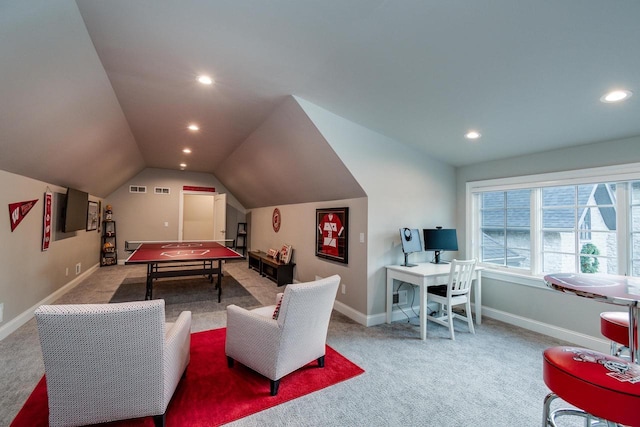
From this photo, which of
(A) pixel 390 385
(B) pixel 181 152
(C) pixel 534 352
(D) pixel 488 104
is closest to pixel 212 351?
(A) pixel 390 385

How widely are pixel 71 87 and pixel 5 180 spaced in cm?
137

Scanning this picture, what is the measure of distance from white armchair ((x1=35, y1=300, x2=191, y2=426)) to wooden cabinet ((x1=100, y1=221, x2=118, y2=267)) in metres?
6.57

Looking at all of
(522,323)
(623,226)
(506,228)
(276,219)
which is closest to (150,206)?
(276,219)

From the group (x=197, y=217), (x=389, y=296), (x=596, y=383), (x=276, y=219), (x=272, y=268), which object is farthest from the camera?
(x=197, y=217)

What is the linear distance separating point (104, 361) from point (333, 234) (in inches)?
118

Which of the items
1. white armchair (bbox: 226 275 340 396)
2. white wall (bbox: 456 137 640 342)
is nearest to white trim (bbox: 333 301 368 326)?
white armchair (bbox: 226 275 340 396)

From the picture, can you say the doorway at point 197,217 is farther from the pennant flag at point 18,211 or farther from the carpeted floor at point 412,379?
the carpeted floor at point 412,379

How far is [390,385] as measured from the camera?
221 cm

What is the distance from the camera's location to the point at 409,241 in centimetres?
363

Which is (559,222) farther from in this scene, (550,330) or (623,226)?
(550,330)

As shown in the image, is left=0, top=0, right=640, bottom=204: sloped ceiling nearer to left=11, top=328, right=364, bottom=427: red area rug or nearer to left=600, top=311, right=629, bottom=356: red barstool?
left=600, top=311, right=629, bottom=356: red barstool

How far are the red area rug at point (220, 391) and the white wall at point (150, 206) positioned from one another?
5962 mm

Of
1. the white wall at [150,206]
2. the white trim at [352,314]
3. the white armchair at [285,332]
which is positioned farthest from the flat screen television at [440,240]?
the white wall at [150,206]

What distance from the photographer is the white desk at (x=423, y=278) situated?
311 cm
